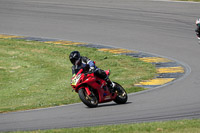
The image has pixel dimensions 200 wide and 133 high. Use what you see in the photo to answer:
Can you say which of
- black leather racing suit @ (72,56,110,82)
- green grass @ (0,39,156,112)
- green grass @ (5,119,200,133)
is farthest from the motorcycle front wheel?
green grass @ (5,119,200,133)

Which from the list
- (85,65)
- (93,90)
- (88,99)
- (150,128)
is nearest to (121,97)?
(93,90)

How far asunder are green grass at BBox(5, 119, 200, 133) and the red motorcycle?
8.42 feet

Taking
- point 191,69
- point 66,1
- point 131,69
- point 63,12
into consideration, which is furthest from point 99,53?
point 66,1

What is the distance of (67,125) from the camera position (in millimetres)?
10445

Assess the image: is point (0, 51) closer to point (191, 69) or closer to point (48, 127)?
point (191, 69)

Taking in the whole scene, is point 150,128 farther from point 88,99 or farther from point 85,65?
point 85,65

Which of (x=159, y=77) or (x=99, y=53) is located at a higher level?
(x=99, y=53)

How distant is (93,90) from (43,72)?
6.97 m

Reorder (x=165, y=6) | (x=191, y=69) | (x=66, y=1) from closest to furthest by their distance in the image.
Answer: (x=191, y=69), (x=165, y=6), (x=66, y=1)

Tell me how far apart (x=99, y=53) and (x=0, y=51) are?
515 centimetres

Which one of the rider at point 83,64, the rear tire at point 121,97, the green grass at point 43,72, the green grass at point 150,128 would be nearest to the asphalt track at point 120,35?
the rear tire at point 121,97

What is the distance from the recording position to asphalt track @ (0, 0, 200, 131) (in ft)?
36.7

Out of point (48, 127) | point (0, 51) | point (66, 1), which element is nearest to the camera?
point (48, 127)

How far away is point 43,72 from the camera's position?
764 inches
